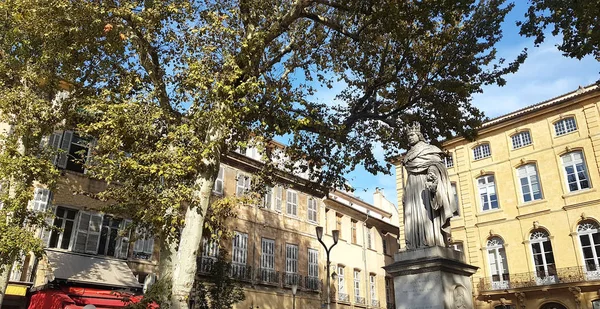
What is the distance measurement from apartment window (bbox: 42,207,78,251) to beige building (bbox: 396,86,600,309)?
1792cm

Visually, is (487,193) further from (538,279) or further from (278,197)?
(278,197)

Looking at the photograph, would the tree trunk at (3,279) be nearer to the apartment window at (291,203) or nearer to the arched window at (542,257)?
the apartment window at (291,203)

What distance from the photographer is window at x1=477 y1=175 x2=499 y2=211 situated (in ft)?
92.5

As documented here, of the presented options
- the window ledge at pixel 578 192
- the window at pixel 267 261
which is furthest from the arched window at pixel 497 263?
the window at pixel 267 261

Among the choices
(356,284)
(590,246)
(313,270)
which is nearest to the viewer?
(590,246)

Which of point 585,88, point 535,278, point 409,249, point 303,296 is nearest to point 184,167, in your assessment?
point 409,249

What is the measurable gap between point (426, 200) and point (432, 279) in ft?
4.34

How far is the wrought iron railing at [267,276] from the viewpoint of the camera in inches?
942

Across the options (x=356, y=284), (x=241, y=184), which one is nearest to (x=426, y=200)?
(x=241, y=184)

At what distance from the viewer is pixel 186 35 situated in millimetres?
12766

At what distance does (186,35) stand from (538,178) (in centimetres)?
2192

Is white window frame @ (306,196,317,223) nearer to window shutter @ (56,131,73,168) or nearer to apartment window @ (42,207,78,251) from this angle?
apartment window @ (42,207,78,251)

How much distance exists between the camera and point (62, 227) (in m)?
17.1

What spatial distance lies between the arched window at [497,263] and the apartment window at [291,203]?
443 inches
